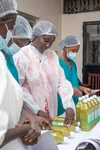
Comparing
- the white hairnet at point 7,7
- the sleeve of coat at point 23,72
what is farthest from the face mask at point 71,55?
the white hairnet at point 7,7

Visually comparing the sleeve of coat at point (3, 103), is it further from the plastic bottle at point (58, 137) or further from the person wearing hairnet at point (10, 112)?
the plastic bottle at point (58, 137)

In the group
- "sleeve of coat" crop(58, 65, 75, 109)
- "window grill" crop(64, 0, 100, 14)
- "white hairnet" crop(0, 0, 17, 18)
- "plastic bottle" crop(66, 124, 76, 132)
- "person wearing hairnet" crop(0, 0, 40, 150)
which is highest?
"window grill" crop(64, 0, 100, 14)

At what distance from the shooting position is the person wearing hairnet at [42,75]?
1.60 metres

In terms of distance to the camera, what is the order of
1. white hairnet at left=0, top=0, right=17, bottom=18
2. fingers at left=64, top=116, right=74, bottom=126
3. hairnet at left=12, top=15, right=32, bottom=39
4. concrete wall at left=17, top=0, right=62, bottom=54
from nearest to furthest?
white hairnet at left=0, top=0, right=17, bottom=18
fingers at left=64, top=116, right=74, bottom=126
hairnet at left=12, top=15, right=32, bottom=39
concrete wall at left=17, top=0, right=62, bottom=54

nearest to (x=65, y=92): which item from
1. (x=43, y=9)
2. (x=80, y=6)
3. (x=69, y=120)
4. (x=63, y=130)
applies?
(x=69, y=120)

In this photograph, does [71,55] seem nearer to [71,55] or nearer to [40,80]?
[71,55]

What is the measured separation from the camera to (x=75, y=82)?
2.51 metres

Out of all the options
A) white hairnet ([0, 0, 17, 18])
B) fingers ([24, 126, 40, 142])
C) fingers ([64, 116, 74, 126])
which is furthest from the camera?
fingers ([64, 116, 74, 126])

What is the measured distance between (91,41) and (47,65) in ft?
9.57

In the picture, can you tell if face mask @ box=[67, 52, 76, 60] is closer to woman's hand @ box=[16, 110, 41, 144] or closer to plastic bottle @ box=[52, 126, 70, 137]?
plastic bottle @ box=[52, 126, 70, 137]

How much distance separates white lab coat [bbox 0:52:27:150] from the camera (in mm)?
674

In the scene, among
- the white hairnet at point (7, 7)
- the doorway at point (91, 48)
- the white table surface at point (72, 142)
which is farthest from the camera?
the doorway at point (91, 48)

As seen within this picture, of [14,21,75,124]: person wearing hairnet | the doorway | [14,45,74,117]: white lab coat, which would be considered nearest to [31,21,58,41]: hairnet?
[14,21,75,124]: person wearing hairnet

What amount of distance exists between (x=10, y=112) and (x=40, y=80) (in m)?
0.92
